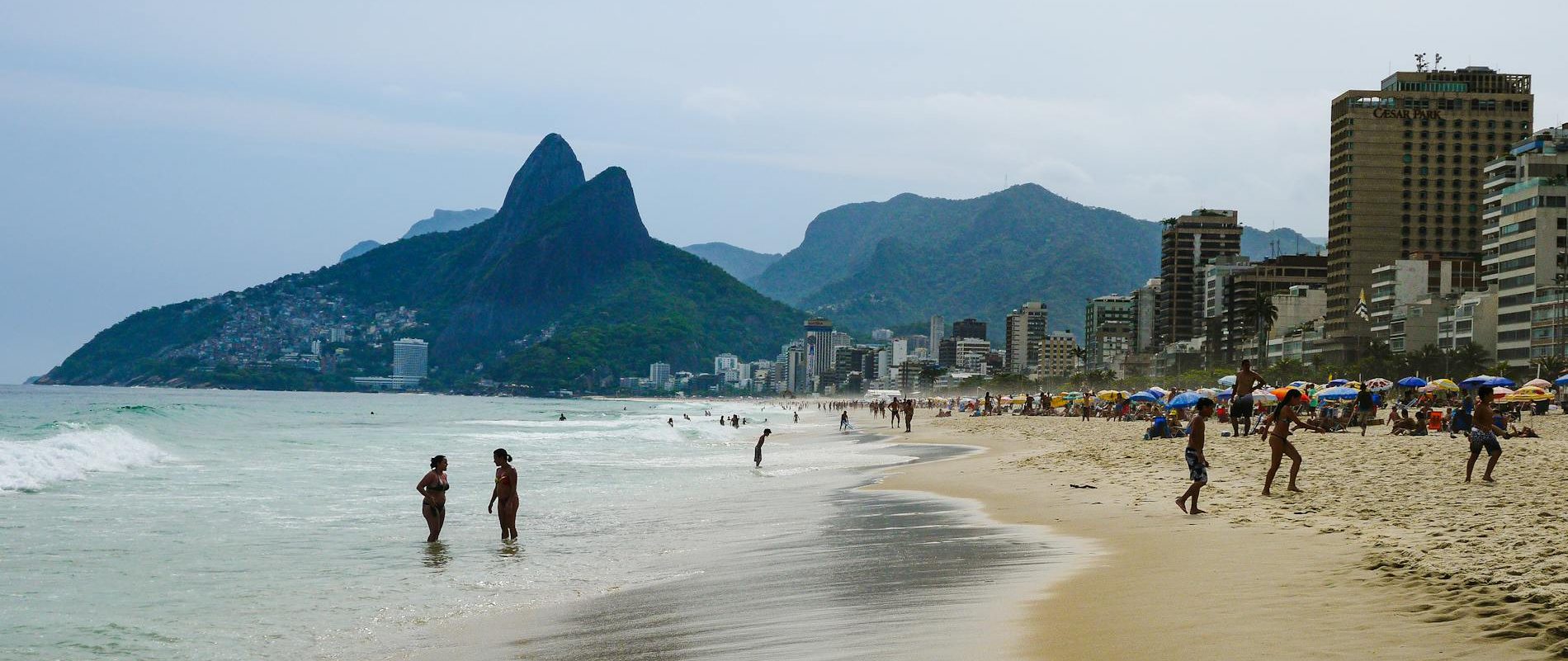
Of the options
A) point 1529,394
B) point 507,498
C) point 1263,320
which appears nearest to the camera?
point 507,498

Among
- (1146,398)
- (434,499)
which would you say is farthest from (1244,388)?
(1146,398)

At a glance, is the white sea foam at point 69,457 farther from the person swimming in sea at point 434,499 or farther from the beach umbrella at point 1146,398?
the beach umbrella at point 1146,398

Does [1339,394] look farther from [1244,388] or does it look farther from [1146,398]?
[1244,388]

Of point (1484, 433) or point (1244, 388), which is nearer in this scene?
point (1484, 433)

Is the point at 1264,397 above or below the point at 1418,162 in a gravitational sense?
below

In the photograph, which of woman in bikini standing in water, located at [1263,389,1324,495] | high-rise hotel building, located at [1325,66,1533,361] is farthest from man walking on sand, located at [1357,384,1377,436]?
high-rise hotel building, located at [1325,66,1533,361]

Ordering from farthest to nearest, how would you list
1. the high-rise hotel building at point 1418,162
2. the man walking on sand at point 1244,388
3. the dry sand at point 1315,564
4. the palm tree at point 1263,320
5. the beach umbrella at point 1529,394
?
the high-rise hotel building at point 1418,162 → the palm tree at point 1263,320 → the beach umbrella at point 1529,394 → the man walking on sand at point 1244,388 → the dry sand at point 1315,564

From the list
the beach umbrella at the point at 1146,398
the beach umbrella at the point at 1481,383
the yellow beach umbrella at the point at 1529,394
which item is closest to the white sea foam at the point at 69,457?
the beach umbrella at the point at 1146,398
